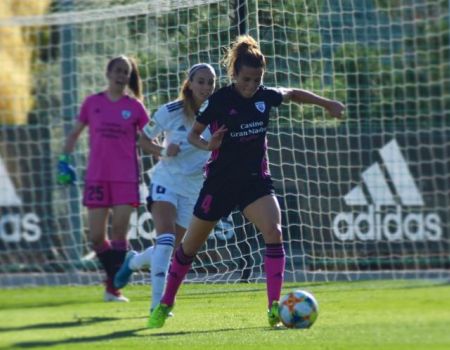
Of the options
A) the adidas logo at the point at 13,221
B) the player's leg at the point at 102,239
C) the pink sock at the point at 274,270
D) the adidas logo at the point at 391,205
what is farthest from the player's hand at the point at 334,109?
the adidas logo at the point at 13,221

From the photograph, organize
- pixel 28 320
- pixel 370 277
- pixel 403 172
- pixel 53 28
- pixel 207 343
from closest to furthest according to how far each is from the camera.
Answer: pixel 207 343 < pixel 28 320 < pixel 370 277 < pixel 403 172 < pixel 53 28

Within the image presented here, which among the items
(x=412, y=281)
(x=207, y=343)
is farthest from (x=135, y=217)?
(x=207, y=343)

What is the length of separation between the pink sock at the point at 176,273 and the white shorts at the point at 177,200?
676 mm

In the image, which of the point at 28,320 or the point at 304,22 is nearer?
the point at 28,320

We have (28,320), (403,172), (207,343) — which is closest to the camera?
(207,343)

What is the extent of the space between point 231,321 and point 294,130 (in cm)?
289

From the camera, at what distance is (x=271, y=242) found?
731cm

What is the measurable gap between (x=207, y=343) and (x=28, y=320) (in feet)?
4.36

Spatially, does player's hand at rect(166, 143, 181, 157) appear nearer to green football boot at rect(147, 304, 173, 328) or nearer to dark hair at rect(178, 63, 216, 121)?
dark hair at rect(178, 63, 216, 121)

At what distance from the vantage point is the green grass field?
6.61 m

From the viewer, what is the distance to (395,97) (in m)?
12.2

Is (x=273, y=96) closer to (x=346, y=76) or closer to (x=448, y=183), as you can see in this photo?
(x=346, y=76)

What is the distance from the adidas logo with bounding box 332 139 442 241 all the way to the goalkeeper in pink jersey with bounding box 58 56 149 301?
2.96 metres

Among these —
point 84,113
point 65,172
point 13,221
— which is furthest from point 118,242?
point 13,221
